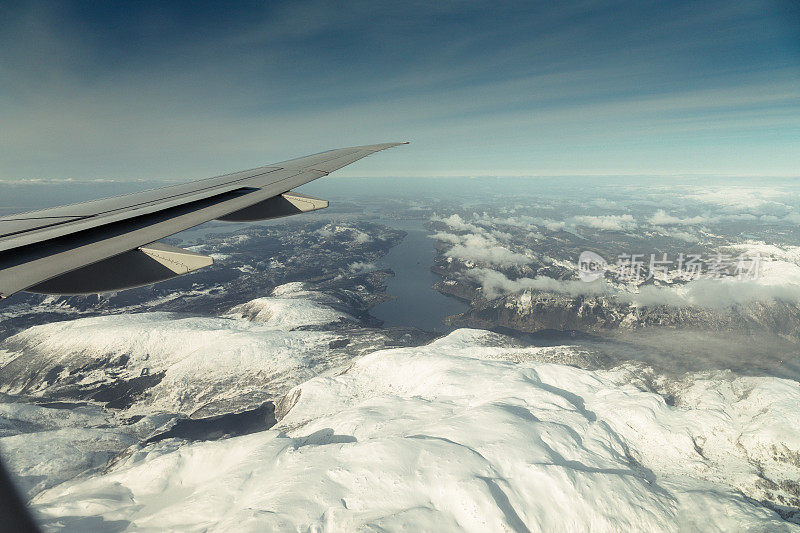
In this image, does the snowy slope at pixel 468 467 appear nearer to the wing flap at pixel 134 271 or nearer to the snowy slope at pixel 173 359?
the snowy slope at pixel 173 359

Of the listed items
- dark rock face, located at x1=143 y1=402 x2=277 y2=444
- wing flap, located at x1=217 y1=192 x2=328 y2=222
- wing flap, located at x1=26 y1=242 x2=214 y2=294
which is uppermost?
wing flap, located at x1=217 y1=192 x2=328 y2=222

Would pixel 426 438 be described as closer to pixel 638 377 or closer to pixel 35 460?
pixel 35 460

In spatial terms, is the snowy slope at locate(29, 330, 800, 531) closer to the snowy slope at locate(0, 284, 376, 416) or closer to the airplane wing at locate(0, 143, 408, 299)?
the snowy slope at locate(0, 284, 376, 416)

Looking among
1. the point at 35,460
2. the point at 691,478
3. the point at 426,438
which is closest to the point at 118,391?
the point at 35,460

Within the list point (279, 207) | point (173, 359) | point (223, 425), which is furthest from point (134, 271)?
point (173, 359)

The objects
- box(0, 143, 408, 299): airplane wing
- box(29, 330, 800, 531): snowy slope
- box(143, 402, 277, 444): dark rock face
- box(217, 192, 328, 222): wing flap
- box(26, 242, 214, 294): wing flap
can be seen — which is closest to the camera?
box(0, 143, 408, 299): airplane wing

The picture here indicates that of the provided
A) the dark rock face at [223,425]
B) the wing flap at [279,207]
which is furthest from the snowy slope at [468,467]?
the wing flap at [279,207]

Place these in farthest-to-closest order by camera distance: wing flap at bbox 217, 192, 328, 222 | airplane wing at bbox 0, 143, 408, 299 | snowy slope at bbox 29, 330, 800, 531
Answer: snowy slope at bbox 29, 330, 800, 531
wing flap at bbox 217, 192, 328, 222
airplane wing at bbox 0, 143, 408, 299

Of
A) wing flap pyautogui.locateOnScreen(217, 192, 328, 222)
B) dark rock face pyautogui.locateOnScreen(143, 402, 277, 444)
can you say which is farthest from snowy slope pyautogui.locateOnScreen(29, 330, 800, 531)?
wing flap pyautogui.locateOnScreen(217, 192, 328, 222)

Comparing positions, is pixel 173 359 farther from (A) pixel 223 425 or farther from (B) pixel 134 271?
(B) pixel 134 271
